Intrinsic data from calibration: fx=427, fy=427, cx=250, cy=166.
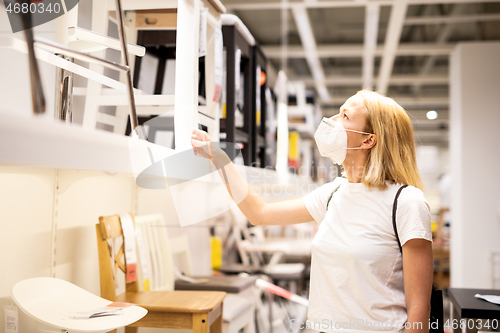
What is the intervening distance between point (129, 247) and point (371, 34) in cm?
322

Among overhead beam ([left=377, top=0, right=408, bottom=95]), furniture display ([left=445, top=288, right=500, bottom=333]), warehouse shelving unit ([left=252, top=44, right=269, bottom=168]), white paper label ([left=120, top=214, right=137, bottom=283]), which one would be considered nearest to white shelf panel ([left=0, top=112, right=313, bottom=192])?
white paper label ([left=120, top=214, right=137, bottom=283])

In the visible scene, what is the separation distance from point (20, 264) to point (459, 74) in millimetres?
3758

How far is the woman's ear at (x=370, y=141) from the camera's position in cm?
144

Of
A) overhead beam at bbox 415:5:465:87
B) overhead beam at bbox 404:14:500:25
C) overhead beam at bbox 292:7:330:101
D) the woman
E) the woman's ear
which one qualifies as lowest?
the woman

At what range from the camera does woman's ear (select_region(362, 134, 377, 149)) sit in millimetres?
1443

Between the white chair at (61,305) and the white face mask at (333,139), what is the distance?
876 millimetres

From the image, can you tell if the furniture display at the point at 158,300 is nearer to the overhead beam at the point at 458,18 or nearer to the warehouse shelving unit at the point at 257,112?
the warehouse shelving unit at the point at 257,112

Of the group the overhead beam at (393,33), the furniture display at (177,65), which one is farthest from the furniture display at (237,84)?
the overhead beam at (393,33)

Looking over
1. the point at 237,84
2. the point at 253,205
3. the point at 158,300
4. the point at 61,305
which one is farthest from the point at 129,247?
the point at 237,84

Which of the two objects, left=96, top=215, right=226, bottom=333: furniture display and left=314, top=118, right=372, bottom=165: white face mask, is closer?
left=314, top=118, right=372, bottom=165: white face mask

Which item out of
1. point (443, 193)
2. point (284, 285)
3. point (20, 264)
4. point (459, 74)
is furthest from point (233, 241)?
point (443, 193)

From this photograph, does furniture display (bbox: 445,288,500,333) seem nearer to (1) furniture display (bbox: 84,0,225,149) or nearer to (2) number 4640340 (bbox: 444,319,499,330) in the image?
(2) number 4640340 (bbox: 444,319,499,330)

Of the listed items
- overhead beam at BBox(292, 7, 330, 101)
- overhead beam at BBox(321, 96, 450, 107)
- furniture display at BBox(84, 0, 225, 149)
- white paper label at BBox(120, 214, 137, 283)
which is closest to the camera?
furniture display at BBox(84, 0, 225, 149)

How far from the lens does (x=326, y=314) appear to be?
4.51 feet
